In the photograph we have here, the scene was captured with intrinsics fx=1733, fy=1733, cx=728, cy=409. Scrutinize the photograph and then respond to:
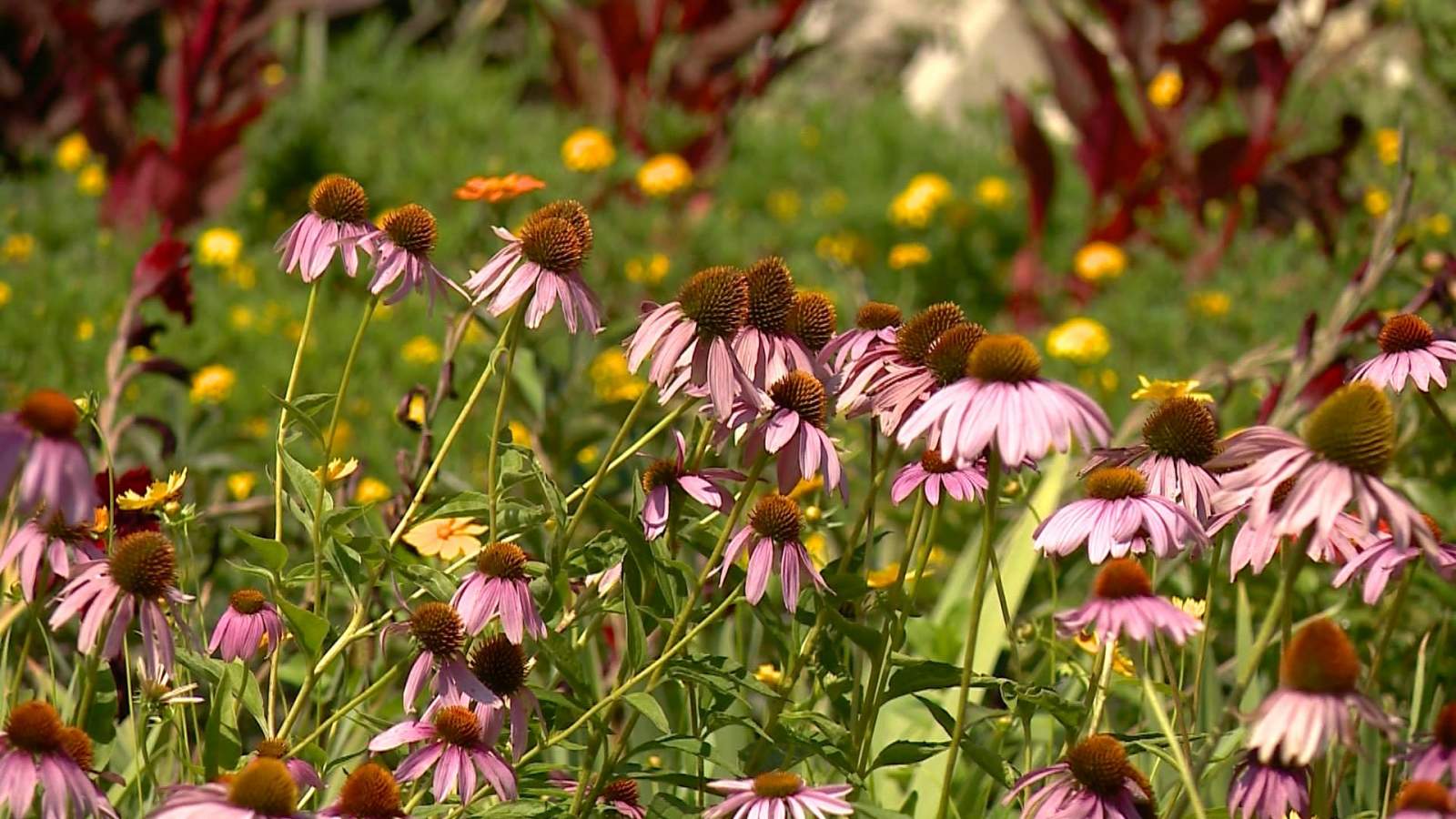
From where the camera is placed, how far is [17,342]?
140 inches

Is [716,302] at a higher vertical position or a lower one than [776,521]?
higher

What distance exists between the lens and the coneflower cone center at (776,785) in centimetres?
114

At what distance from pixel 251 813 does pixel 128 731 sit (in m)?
0.91

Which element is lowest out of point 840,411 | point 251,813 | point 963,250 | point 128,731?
point 128,731

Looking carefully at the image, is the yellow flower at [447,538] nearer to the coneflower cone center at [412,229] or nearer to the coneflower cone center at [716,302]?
the coneflower cone center at [412,229]

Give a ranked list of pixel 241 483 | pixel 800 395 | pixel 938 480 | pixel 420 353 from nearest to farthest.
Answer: pixel 800 395, pixel 938 480, pixel 241 483, pixel 420 353

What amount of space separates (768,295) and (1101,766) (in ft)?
1.39

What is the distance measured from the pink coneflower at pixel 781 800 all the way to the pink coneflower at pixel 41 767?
41 centimetres

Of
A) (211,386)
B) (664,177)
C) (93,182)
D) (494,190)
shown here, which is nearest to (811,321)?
(494,190)

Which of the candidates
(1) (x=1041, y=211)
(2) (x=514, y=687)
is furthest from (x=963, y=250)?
(2) (x=514, y=687)

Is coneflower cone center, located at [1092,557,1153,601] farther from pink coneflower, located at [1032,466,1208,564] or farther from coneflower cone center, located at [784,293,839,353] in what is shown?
coneflower cone center, located at [784,293,839,353]

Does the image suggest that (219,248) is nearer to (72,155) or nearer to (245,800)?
(72,155)

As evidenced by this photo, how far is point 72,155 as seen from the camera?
4.99 m

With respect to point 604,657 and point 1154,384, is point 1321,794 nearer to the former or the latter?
point 1154,384
